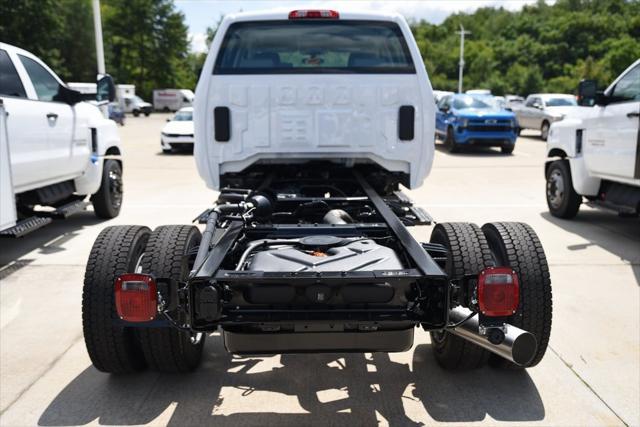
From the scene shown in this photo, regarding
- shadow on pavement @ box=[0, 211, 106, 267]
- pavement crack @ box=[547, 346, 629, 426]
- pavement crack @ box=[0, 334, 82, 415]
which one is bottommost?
shadow on pavement @ box=[0, 211, 106, 267]

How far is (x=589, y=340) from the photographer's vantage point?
4.30 meters

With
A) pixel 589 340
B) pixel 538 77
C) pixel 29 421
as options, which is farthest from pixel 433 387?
pixel 538 77

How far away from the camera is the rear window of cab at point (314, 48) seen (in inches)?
198

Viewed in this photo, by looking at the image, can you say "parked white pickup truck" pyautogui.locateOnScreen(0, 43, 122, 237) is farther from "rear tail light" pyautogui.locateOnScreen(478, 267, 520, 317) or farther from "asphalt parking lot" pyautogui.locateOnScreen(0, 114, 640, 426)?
"rear tail light" pyautogui.locateOnScreen(478, 267, 520, 317)

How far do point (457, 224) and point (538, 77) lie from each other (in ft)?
210

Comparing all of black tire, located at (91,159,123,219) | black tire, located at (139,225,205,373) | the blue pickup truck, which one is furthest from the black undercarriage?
the blue pickup truck

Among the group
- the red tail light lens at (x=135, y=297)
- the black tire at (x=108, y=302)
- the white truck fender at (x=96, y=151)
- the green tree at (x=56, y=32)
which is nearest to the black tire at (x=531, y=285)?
A: the red tail light lens at (x=135, y=297)

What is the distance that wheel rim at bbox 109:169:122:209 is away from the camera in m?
8.63

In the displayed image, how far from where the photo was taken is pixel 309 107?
16.3 feet

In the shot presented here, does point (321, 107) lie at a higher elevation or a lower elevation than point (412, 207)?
higher

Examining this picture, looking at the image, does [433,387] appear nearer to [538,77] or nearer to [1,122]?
[1,122]

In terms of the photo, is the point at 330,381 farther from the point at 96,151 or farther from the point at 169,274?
the point at 96,151

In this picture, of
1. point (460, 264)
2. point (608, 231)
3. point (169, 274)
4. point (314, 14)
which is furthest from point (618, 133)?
point (169, 274)

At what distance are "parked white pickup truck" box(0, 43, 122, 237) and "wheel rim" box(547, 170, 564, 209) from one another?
5947mm
